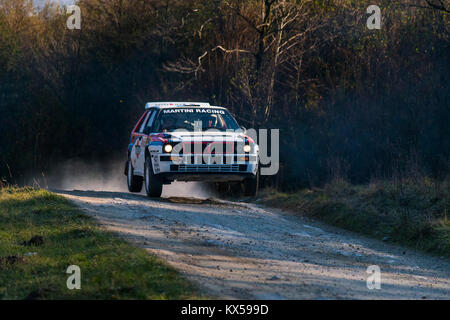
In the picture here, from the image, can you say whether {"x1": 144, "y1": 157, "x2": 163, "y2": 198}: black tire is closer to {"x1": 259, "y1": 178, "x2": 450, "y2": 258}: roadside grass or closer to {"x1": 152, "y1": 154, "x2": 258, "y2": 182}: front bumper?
{"x1": 152, "y1": 154, "x2": 258, "y2": 182}: front bumper

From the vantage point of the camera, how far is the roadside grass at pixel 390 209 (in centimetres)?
1305

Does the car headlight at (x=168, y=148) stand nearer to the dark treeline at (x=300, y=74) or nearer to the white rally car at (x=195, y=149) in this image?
the white rally car at (x=195, y=149)

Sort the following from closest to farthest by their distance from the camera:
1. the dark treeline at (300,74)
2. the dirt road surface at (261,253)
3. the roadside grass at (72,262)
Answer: the roadside grass at (72,262)
the dirt road surface at (261,253)
the dark treeline at (300,74)

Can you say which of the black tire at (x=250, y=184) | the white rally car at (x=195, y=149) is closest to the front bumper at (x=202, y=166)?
the white rally car at (x=195, y=149)

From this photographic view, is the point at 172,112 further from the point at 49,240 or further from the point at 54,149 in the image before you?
the point at 54,149

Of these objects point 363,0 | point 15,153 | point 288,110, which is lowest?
point 15,153

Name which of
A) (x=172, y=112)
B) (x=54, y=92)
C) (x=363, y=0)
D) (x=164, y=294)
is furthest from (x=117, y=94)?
(x=164, y=294)

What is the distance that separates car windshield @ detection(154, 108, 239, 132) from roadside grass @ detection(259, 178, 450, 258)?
2.76m

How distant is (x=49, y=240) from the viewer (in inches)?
428

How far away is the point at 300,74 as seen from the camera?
32.3 m

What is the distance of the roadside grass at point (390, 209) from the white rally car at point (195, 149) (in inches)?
77.8

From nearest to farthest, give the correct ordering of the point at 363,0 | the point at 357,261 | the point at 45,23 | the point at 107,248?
the point at 107,248 → the point at 357,261 → the point at 363,0 → the point at 45,23

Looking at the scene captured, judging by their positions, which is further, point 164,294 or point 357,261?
point 357,261
